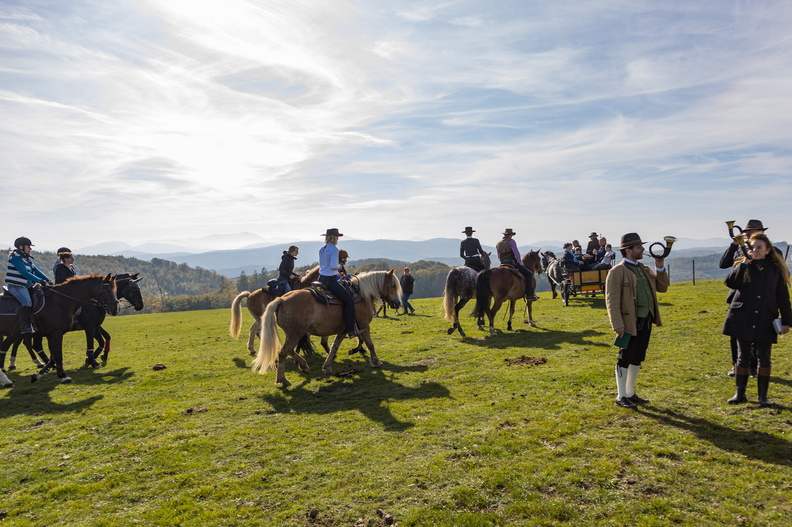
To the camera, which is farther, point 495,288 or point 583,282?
point 583,282

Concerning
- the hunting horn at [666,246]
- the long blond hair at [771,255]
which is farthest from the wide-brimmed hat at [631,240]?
the long blond hair at [771,255]

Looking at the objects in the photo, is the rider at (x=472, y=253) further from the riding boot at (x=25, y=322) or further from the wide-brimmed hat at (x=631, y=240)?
the riding boot at (x=25, y=322)

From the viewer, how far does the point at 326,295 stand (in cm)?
1124

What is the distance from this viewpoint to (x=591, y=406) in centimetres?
766

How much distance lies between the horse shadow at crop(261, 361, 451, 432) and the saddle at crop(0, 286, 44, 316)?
7.86 metres

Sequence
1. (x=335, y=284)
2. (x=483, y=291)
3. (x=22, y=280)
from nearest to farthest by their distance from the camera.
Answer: (x=335, y=284) < (x=22, y=280) < (x=483, y=291)

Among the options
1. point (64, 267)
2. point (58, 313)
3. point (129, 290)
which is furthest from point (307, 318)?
point (64, 267)

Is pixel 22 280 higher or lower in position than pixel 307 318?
higher

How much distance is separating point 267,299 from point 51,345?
6.24 m

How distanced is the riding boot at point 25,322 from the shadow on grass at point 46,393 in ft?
5.16

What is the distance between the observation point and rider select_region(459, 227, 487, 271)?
17141 mm

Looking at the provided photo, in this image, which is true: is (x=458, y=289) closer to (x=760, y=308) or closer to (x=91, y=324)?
(x=760, y=308)

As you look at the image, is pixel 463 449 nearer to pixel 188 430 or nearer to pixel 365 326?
pixel 188 430

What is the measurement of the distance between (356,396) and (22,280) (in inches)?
410
